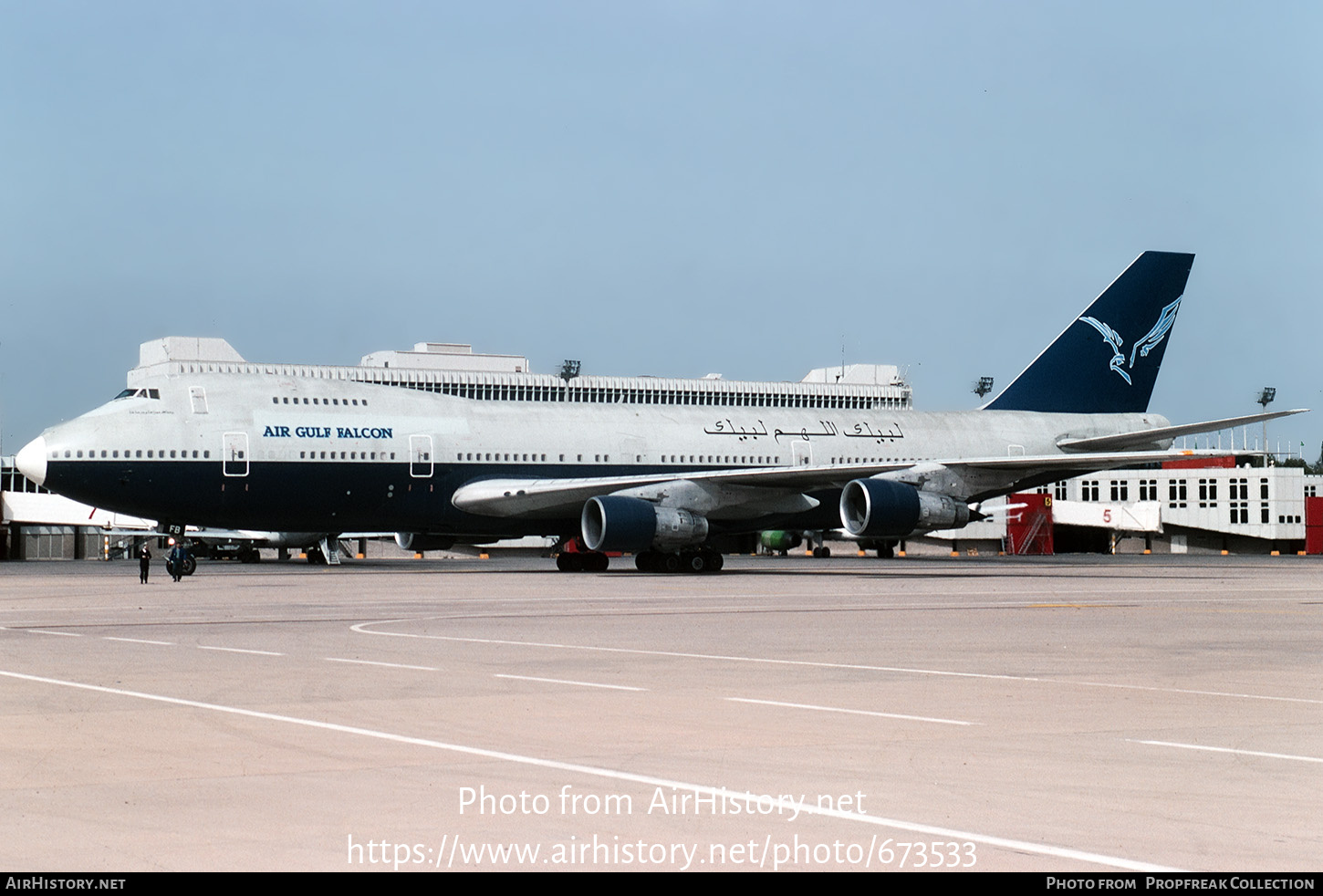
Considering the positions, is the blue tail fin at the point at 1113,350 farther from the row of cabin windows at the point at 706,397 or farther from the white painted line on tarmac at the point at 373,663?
the row of cabin windows at the point at 706,397

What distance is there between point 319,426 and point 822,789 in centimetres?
3120

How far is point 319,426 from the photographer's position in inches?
1460

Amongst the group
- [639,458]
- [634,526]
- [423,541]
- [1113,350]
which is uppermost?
[1113,350]

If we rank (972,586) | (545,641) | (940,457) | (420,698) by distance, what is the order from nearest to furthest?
(420,698) → (545,641) → (972,586) → (940,457)

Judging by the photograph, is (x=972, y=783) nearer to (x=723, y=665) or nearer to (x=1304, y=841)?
(x=1304, y=841)

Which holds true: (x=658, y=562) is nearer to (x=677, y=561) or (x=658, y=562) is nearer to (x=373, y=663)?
(x=677, y=561)

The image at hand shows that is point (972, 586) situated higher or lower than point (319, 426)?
lower

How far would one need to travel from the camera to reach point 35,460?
35094 mm

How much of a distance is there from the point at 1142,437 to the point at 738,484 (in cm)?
1297

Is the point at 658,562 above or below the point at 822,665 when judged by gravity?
below

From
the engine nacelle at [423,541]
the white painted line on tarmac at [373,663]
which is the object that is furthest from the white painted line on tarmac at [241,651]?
the engine nacelle at [423,541]

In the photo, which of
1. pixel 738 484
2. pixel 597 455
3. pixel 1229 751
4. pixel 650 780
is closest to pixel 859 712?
pixel 1229 751

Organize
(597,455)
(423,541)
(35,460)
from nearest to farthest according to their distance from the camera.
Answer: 1. (35,460)
2. (597,455)
3. (423,541)
